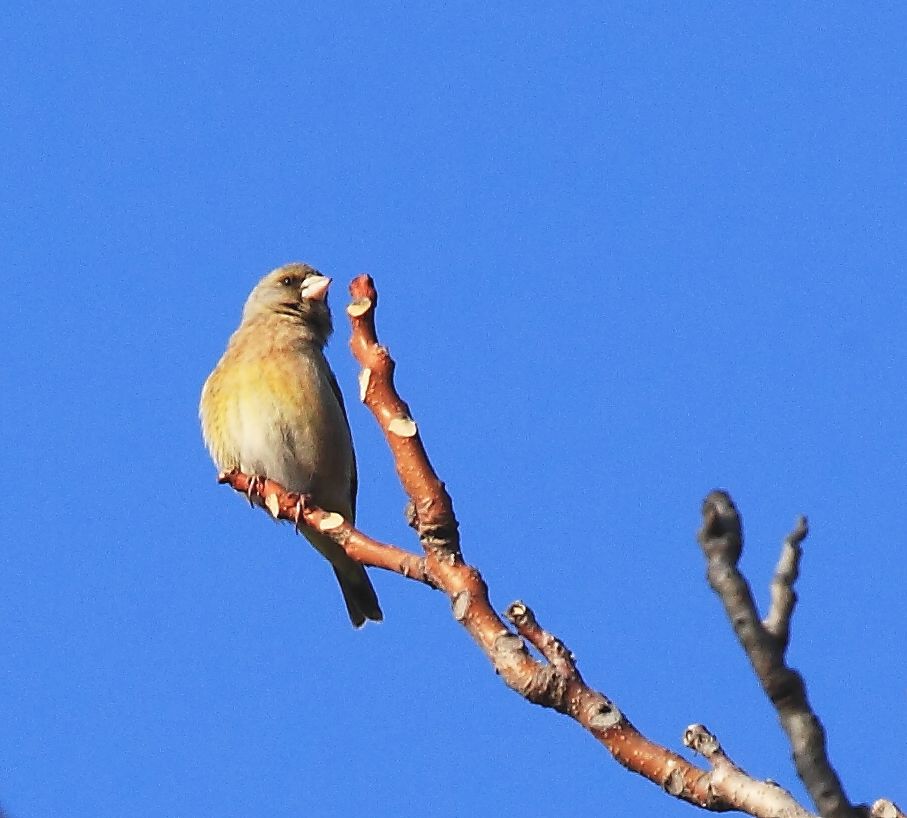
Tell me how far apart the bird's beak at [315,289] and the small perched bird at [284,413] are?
0.28ft

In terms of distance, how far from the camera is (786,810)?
2.41 metres

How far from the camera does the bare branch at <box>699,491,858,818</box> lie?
1.69 meters

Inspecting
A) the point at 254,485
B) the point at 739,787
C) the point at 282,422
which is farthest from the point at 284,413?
the point at 739,787

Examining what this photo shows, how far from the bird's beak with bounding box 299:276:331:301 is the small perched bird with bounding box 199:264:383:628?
0.28 ft

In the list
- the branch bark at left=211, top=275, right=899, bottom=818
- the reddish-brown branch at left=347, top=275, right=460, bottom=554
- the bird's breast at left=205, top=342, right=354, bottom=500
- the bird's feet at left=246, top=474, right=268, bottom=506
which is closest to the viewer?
the branch bark at left=211, top=275, right=899, bottom=818

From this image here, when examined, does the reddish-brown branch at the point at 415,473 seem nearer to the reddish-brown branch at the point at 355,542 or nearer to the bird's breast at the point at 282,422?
the reddish-brown branch at the point at 355,542

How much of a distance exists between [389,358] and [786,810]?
119cm

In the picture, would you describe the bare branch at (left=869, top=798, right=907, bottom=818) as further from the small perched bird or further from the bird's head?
the bird's head

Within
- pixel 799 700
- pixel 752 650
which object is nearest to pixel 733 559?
pixel 752 650

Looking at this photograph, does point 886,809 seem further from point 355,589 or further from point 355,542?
point 355,589

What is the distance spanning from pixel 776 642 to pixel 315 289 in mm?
6463

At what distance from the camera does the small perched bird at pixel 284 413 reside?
23.6 feet

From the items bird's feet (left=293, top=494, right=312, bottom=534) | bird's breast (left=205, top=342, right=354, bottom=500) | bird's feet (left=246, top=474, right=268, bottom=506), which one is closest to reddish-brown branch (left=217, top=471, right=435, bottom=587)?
bird's feet (left=293, top=494, right=312, bottom=534)

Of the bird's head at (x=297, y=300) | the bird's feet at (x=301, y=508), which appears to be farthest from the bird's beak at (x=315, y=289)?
the bird's feet at (x=301, y=508)
